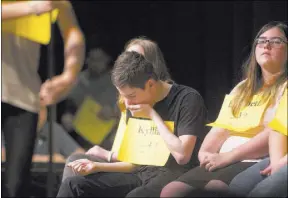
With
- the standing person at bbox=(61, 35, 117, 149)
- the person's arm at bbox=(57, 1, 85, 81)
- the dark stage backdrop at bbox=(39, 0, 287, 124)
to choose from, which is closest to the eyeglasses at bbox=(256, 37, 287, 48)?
the dark stage backdrop at bbox=(39, 0, 287, 124)

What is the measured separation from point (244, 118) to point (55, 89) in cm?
138

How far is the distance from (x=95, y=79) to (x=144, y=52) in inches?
21.7

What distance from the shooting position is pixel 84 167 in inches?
153

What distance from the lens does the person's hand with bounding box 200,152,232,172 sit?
3742 mm

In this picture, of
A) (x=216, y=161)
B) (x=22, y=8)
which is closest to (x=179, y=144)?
(x=216, y=161)

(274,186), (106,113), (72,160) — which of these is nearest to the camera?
(274,186)

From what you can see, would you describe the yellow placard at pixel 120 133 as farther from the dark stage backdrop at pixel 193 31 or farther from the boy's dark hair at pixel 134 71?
the dark stage backdrop at pixel 193 31

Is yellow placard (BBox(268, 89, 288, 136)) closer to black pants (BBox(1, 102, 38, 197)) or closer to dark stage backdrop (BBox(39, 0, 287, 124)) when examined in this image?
dark stage backdrop (BBox(39, 0, 287, 124))

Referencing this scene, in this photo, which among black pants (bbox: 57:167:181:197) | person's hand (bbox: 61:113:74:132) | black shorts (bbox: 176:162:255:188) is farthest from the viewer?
person's hand (bbox: 61:113:74:132)

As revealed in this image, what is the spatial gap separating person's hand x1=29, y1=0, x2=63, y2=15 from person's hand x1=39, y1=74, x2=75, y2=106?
427 mm

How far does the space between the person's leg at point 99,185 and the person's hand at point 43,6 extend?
1.18 meters

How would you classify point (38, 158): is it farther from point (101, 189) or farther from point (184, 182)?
point (184, 182)

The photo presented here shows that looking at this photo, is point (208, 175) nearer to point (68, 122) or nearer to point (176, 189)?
point (176, 189)

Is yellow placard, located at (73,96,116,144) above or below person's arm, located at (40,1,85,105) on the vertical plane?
below
